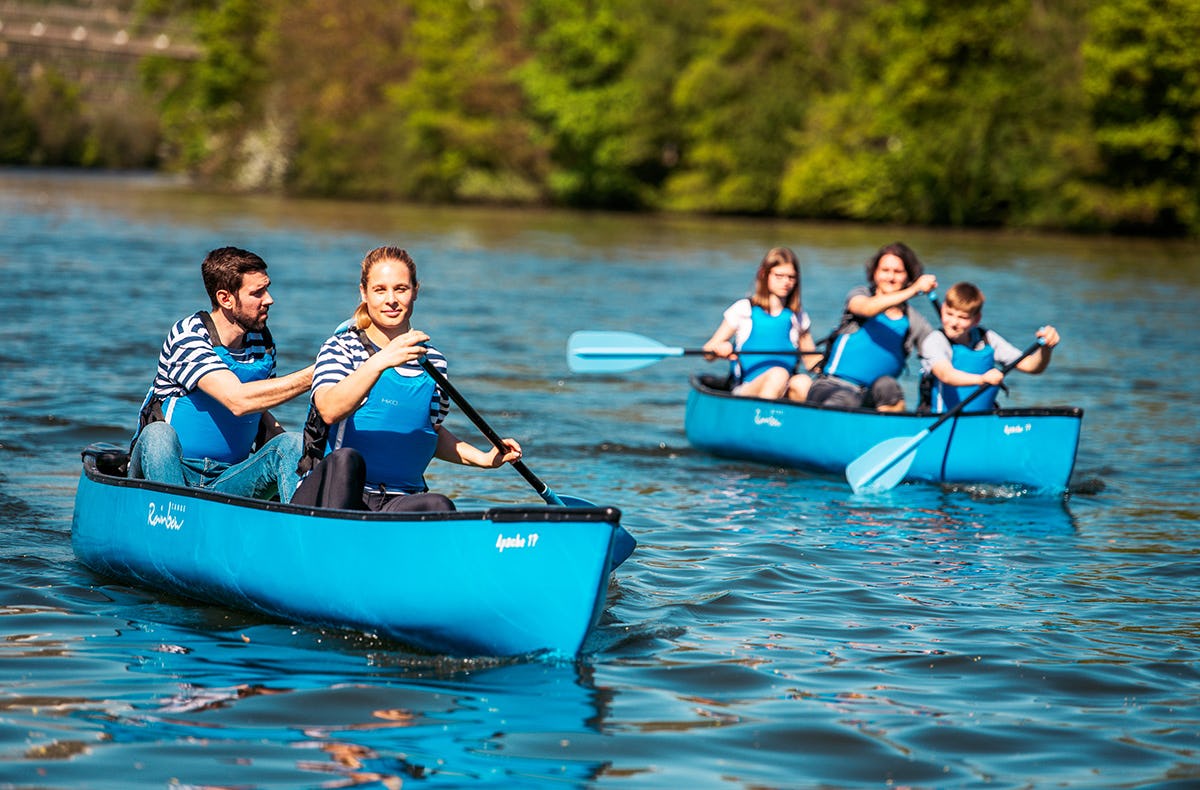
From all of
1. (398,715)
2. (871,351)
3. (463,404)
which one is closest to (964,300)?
(871,351)

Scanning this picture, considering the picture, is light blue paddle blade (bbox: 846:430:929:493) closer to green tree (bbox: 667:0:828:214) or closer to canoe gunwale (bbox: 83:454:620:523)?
canoe gunwale (bbox: 83:454:620:523)

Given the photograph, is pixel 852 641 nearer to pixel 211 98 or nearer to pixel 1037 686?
pixel 1037 686

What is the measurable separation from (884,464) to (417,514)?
12.3 ft

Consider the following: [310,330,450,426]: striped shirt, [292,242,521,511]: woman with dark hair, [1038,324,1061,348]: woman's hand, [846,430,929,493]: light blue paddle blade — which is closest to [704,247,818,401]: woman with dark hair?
[846,430,929,493]: light blue paddle blade

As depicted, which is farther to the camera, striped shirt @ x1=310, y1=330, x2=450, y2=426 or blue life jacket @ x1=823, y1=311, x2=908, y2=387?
blue life jacket @ x1=823, y1=311, x2=908, y2=387

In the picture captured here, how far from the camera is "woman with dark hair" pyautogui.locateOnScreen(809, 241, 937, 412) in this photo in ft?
27.9

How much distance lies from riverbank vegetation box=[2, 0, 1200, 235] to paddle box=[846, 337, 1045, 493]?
88.6ft

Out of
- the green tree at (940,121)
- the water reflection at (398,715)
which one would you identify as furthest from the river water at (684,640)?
the green tree at (940,121)

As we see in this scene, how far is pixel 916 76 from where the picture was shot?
124 feet

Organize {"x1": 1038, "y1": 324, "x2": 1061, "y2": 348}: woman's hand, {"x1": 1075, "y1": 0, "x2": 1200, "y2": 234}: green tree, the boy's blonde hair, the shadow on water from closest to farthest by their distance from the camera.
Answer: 1. the shadow on water
2. {"x1": 1038, "y1": 324, "x2": 1061, "y2": 348}: woman's hand
3. the boy's blonde hair
4. {"x1": 1075, "y1": 0, "x2": 1200, "y2": 234}: green tree


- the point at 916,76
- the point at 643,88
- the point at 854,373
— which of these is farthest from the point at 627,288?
the point at 643,88

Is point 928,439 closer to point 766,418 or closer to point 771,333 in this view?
point 766,418

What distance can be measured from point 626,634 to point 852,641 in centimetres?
71

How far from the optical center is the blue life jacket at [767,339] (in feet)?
30.2
